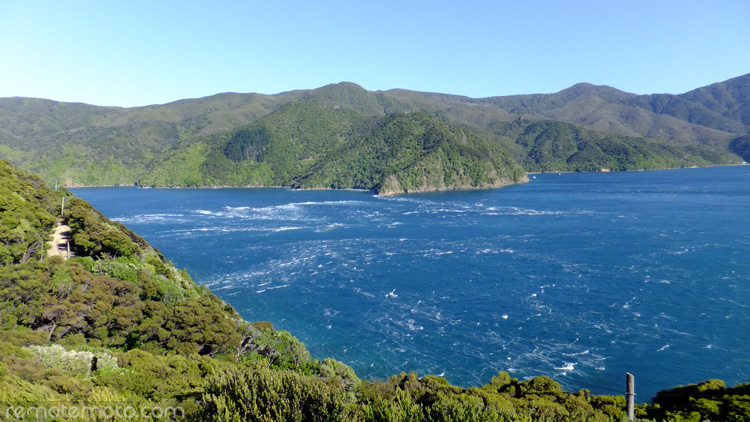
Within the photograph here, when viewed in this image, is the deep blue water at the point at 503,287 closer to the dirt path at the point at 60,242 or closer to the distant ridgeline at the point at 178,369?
the distant ridgeline at the point at 178,369

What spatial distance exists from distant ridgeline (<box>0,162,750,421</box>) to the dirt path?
150 centimetres

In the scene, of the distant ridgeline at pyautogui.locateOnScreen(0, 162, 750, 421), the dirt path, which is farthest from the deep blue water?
the dirt path

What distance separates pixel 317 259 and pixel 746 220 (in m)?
87.8

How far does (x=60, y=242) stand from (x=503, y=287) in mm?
55627

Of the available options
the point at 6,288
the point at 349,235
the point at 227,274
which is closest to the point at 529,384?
the point at 6,288

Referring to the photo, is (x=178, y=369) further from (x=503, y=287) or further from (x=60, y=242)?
(x=503, y=287)

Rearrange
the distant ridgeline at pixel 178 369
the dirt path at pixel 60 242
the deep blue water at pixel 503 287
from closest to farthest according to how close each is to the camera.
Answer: the distant ridgeline at pixel 178 369
the deep blue water at pixel 503 287
the dirt path at pixel 60 242

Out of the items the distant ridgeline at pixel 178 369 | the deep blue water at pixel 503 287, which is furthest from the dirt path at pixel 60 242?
the deep blue water at pixel 503 287

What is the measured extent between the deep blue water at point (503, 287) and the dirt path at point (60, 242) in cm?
1617

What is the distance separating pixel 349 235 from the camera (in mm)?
91562

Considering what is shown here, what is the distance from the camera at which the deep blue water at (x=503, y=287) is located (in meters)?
37.8

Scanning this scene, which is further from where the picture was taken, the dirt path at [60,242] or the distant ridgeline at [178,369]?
the dirt path at [60,242]

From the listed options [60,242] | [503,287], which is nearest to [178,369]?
[60,242]

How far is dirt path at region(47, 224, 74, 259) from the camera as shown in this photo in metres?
49.4
